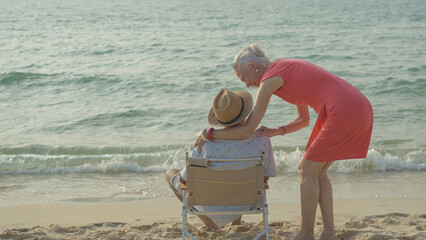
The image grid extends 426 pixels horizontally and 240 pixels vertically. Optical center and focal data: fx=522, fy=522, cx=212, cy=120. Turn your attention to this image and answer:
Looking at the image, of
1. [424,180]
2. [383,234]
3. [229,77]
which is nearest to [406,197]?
[424,180]

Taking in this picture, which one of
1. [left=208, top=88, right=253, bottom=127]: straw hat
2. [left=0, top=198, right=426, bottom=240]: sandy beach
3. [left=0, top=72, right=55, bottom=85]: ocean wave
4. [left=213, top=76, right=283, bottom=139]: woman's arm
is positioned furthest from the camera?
[left=0, top=72, right=55, bottom=85]: ocean wave

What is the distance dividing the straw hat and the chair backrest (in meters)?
0.26

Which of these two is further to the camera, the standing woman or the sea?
the sea

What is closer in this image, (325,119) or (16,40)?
(325,119)

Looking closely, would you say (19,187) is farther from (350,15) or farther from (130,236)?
(350,15)

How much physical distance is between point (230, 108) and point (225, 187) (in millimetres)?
509

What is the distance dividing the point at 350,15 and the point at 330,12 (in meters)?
1.98

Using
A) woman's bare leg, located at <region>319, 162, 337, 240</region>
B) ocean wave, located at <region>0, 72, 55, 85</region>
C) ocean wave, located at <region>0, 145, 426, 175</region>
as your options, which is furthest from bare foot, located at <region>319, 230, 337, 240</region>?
ocean wave, located at <region>0, 72, 55, 85</region>

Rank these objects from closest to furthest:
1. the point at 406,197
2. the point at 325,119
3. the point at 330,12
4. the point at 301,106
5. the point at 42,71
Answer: the point at 325,119 < the point at 301,106 < the point at 406,197 < the point at 42,71 < the point at 330,12

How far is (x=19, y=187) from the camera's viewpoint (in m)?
6.06

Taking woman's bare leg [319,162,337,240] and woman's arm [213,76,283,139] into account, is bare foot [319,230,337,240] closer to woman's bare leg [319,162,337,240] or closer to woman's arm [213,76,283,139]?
woman's bare leg [319,162,337,240]

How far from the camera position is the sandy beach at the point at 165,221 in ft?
13.1

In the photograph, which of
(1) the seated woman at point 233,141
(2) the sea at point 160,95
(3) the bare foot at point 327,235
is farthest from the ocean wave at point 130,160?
(1) the seated woman at point 233,141

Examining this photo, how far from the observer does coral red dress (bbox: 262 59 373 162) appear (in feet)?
10.4
